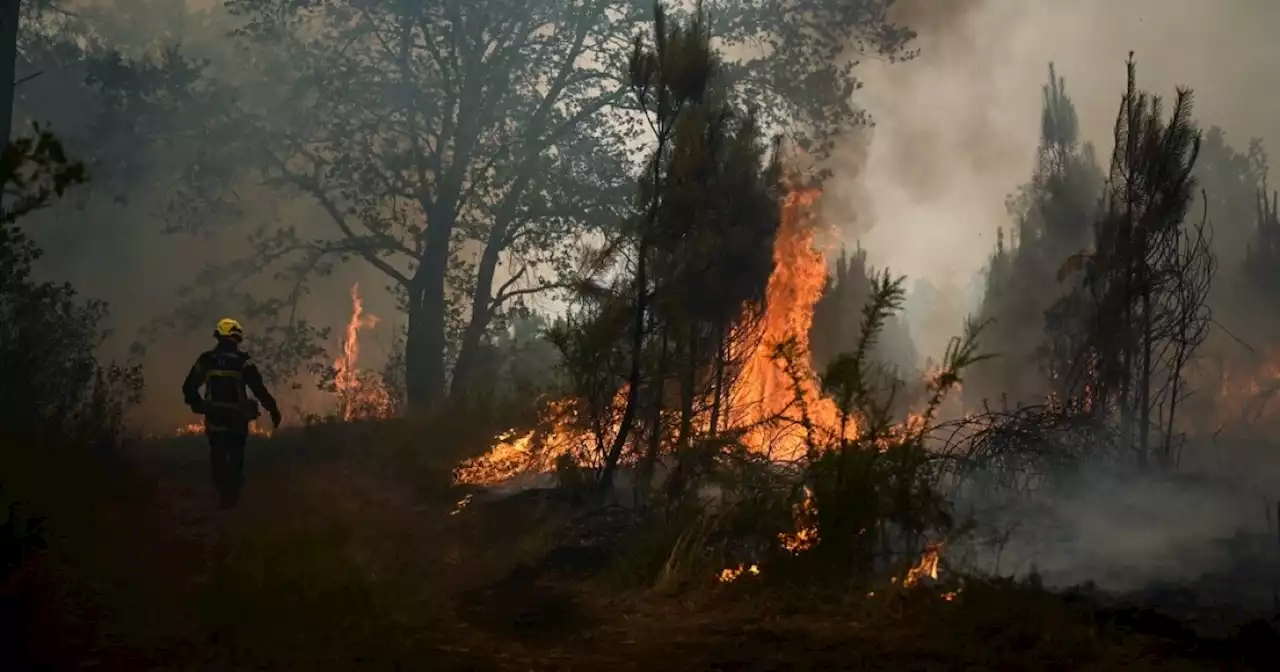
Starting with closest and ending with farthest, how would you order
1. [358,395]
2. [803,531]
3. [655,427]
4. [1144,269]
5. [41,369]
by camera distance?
[803,531]
[655,427]
[41,369]
[1144,269]
[358,395]

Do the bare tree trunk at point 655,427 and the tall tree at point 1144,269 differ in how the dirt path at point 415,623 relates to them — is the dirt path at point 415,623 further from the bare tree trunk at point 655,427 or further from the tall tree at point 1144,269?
the tall tree at point 1144,269

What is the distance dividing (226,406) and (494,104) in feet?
29.9

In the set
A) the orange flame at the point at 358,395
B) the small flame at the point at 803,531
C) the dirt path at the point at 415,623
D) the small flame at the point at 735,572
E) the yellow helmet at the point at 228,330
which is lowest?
the dirt path at the point at 415,623

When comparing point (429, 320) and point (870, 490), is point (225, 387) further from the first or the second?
point (429, 320)

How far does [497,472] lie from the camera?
1100 cm

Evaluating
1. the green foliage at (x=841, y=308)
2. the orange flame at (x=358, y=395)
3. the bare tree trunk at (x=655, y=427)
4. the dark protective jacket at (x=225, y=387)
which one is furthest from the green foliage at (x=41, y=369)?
the green foliage at (x=841, y=308)

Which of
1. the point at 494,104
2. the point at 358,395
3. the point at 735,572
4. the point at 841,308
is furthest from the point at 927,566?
the point at 358,395

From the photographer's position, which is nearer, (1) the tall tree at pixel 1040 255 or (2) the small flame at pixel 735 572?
(2) the small flame at pixel 735 572

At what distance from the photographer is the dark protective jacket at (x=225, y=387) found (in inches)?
370

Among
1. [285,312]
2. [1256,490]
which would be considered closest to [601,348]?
[1256,490]

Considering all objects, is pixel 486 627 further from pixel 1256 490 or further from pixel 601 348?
pixel 1256 490

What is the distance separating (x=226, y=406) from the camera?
9438 mm

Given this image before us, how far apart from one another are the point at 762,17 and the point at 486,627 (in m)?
14.0

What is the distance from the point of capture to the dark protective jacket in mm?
9391
